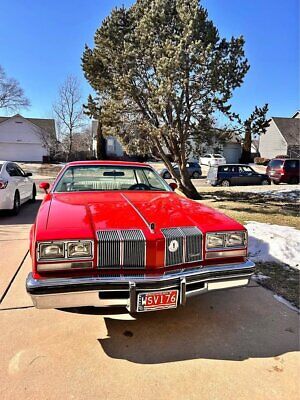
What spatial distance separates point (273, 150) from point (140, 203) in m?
47.4

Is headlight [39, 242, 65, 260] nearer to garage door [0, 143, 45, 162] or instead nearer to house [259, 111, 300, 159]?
garage door [0, 143, 45, 162]

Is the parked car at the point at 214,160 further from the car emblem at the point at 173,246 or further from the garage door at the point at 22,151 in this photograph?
the car emblem at the point at 173,246

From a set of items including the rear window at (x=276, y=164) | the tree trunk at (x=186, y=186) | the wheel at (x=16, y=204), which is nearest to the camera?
the wheel at (x=16, y=204)

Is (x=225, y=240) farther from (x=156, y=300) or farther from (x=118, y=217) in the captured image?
(x=118, y=217)

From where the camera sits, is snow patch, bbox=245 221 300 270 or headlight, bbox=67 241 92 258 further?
snow patch, bbox=245 221 300 270

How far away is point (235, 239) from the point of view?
3.07 metres

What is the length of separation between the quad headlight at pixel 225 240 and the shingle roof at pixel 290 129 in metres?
45.2

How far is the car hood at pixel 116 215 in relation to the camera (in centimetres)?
277

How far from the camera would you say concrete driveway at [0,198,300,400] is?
7.45 feet

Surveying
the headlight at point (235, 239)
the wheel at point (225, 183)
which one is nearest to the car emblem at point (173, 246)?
the headlight at point (235, 239)

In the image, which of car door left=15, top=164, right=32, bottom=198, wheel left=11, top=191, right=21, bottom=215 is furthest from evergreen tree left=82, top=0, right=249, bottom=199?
wheel left=11, top=191, right=21, bottom=215

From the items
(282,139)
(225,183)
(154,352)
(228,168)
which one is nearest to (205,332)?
(154,352)

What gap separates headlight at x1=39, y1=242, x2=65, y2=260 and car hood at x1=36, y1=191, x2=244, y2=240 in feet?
0.21

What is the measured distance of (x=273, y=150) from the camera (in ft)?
154
